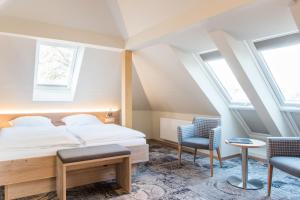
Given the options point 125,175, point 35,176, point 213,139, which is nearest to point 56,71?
point 35,176

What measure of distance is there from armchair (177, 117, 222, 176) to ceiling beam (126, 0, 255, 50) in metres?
1.49

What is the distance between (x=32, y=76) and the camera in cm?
377

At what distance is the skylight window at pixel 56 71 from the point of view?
3992 mm

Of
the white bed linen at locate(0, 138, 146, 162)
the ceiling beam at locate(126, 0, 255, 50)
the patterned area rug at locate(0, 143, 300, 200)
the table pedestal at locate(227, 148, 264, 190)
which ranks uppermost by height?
the ceiling beam at locate(126, 0, 255, 50)

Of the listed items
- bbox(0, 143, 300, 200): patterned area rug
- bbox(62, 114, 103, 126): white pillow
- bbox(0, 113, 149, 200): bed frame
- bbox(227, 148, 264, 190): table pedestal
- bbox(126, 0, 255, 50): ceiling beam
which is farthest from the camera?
bbox(62, 114, 103, 126): white pillow

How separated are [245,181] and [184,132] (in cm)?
119

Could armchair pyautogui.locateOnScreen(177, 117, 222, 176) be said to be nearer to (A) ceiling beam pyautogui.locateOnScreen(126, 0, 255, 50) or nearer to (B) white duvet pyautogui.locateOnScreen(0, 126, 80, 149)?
(A) ceiling beam pyautogui.locateOnScreen(126, 0, 255, 50)

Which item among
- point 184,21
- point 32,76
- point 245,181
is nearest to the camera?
point 184,21

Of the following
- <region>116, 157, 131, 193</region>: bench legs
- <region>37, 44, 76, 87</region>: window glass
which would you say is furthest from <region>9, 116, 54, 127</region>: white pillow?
<region>116, 157, 131, 193</region>: bench legs

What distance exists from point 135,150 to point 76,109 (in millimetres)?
2157

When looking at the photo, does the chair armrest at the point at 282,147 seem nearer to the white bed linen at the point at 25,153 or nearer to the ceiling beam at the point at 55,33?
the white bed linen at the point at 25,153

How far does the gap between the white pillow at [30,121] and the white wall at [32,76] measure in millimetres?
298

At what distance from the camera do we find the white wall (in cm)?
340

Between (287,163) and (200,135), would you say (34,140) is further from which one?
(287,163)
